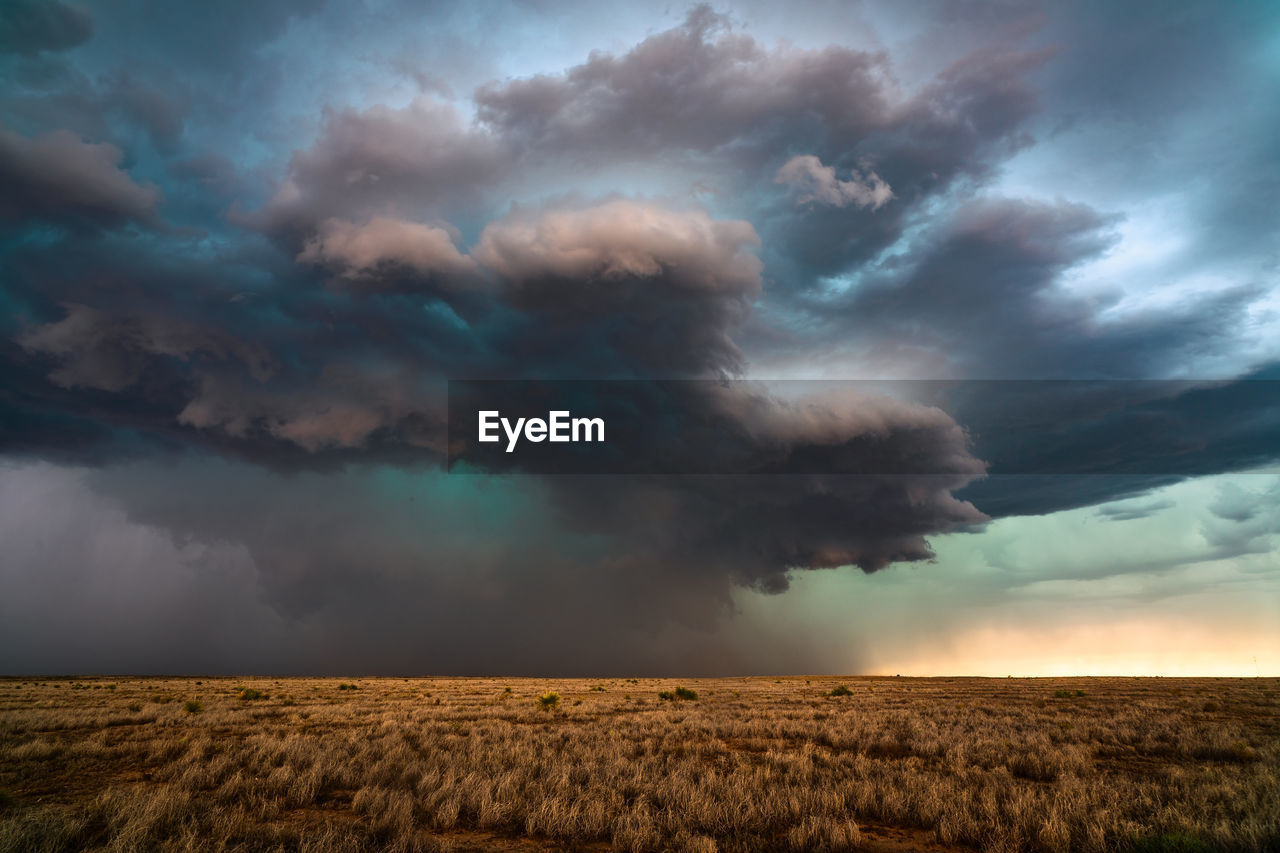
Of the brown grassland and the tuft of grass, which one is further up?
the tuft of grass

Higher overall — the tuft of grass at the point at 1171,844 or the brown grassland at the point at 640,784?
the tuft of grass at the point at 1171,844

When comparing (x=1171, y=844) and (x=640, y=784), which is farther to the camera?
(x=640, y=784)

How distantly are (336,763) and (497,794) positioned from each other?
5451 mm

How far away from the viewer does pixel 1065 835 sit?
8.88 meters

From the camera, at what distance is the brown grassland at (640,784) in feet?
29.9

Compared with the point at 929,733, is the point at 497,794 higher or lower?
higher

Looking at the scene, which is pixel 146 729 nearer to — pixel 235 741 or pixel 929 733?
pixel 235 741

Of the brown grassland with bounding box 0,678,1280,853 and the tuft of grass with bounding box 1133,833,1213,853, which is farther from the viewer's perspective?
the brown grassland with bounding box 0,678,1280,853

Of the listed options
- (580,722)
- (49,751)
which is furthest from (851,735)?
(49,751)

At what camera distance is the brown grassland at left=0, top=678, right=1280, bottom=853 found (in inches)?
359

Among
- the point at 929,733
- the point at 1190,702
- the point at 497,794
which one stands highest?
the point at 497,794

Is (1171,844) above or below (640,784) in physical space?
above

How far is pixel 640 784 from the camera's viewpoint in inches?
480

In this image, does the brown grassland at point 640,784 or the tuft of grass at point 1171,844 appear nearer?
the tuft of grass at point 1171,844
